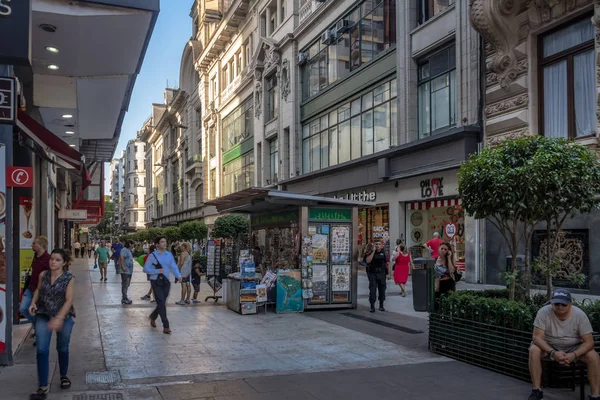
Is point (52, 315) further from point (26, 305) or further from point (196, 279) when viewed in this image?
point (196, 279)

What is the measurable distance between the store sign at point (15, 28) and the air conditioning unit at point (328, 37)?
2247 centimetres

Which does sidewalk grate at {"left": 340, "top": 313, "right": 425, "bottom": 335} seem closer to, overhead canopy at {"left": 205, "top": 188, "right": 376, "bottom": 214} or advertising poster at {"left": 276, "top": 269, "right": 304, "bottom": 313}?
advertising poster at {"left": 276, "top": 269, "right": 304, "bottom": 313}

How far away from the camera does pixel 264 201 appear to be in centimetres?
1359

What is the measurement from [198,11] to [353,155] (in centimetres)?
3853

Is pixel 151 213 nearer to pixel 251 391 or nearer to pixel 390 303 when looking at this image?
pixel 390 303

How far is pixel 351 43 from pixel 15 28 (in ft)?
70.6

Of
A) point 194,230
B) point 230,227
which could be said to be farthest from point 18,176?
point 194,230

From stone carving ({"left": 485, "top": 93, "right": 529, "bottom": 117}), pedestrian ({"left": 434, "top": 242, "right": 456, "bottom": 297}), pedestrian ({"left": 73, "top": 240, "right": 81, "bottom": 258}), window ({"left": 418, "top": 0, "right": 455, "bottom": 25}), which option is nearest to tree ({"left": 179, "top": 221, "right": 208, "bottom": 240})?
pedestrian ({"left": 73, "top": 240, "right": 81, "bottom": 258})

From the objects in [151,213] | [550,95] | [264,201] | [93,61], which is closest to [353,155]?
[550,95]

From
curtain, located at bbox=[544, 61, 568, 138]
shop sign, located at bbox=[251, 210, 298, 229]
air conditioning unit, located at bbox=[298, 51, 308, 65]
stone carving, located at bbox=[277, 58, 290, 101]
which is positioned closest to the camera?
shop sign, located at bbox=[251, 210, 298, 229]

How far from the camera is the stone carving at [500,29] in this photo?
16.6 m

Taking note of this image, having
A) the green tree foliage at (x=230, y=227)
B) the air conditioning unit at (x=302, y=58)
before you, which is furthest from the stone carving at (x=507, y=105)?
the air conditioning unit at (x=302, y=58)

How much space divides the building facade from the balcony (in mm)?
14303

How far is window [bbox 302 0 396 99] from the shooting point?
81.0 feet
